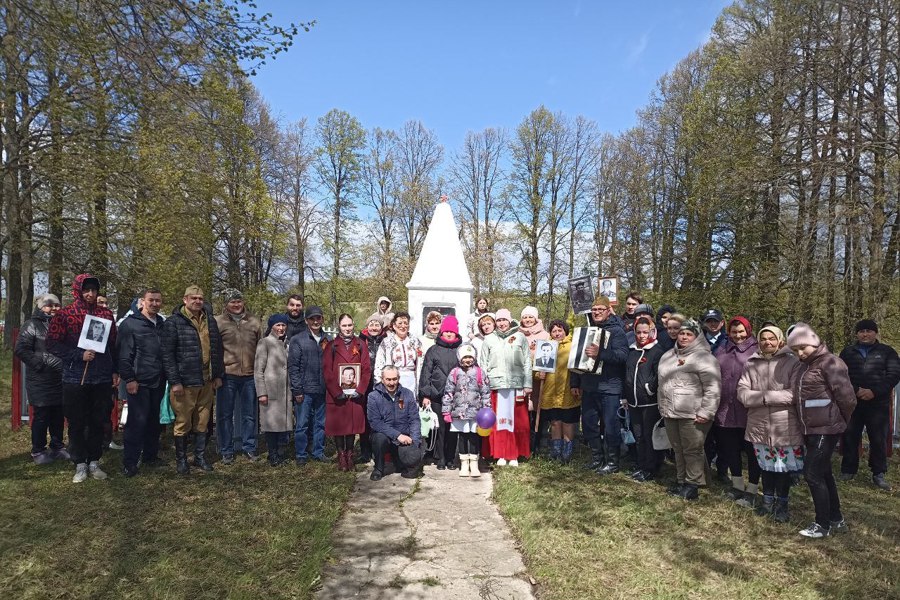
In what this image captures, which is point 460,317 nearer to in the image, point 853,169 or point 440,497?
point 440,497

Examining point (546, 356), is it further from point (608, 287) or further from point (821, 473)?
point (608, 287)

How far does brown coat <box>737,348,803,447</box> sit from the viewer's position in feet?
14.9

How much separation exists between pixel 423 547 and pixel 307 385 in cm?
278

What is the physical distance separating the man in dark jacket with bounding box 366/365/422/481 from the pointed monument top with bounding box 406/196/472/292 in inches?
163

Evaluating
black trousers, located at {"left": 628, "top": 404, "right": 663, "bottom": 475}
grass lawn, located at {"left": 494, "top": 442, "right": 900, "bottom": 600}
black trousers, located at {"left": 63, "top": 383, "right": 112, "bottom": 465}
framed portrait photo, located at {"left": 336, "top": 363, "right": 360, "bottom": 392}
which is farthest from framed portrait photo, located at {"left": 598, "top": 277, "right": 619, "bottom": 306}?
black trousers, located at {"left": 63, "top": 383, "right": 112, "bottom": 465}

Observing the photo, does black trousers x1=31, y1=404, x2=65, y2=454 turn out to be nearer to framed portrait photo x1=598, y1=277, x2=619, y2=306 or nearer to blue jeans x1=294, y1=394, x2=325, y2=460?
blue jeans x1=294, y1=394, x2=325, y2=460

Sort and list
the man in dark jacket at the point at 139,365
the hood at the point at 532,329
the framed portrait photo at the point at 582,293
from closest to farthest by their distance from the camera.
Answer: the man in dark jacket at the point at 139,365
the hood at the point at 532,329
the framed portrait photo at the point at 582,293

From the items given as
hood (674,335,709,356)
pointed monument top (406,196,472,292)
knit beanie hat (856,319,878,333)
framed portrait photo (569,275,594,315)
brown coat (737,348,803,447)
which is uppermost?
pointed monument top (406,196,472,292)

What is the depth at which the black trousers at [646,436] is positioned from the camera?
5.75 meters

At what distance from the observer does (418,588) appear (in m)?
3.46

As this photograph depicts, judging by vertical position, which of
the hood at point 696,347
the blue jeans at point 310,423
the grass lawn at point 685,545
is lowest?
the grass lawn at point 685,545

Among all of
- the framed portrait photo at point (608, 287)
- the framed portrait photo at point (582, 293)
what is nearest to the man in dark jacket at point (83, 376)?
the framed portrait photo at point (582, 293)

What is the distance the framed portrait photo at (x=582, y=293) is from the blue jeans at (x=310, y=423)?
12.3ft

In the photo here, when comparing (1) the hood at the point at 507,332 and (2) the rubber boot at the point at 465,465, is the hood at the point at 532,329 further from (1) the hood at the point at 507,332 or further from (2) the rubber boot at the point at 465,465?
(2) the rubber boot at the point at 465,465
